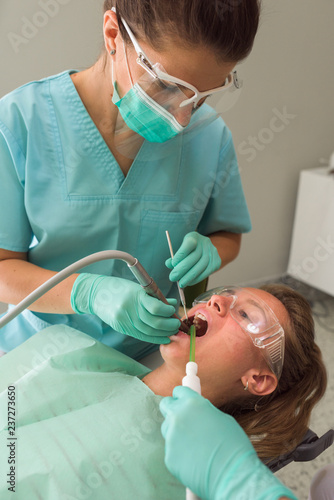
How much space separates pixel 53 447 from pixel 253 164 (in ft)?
7.48

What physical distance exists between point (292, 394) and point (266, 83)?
6.57 ft

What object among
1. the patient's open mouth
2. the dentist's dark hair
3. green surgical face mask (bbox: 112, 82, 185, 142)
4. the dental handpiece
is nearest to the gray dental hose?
the dental handpiece

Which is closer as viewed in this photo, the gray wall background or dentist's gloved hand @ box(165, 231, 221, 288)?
dentist's gloved hand @ box(165, 231, 221, 288)

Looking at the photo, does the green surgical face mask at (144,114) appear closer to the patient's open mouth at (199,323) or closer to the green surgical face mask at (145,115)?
the green surgical face mask at (145,115)

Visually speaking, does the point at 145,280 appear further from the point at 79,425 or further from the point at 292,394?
the point at 292,394

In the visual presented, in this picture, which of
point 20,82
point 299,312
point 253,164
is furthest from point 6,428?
point 253,164

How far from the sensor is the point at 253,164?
298cm

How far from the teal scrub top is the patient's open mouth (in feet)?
0.79

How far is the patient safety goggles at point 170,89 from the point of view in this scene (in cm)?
103

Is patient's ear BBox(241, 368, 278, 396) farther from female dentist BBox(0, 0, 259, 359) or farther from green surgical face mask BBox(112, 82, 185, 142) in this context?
green surgical face mask BBox(112, 82, 185, 142)

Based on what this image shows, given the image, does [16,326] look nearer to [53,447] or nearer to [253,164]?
[53,447]

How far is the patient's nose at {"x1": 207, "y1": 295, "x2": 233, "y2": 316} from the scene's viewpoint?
1.37 meters

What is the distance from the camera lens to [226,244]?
1676 mm

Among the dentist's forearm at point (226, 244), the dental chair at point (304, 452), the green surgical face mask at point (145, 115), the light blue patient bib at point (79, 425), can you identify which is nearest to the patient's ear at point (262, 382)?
the dental chair at point (304, 452)
